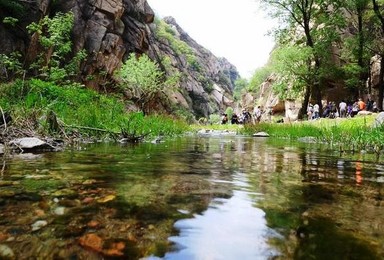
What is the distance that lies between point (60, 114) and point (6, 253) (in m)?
8.02

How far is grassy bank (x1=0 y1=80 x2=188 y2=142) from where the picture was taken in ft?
23.0

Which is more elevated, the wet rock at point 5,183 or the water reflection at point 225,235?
the wet rock at point 5,183

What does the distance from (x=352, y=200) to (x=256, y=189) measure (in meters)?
0.70

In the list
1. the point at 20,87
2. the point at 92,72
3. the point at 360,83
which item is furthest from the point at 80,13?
the point at 20,87

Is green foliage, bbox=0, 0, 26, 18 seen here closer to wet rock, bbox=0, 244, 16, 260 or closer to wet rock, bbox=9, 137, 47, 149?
wet rock, bbox=9, 137, 47, 149

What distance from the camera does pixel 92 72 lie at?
1505 inches

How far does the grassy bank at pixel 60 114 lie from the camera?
276 inches

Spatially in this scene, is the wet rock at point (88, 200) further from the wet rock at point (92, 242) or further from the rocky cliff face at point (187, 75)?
the rocky cliff face at point (187, 75)

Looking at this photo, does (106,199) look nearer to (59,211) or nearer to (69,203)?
(69,203)

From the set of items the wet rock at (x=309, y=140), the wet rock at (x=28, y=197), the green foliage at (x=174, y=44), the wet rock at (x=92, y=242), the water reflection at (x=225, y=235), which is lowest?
the wet rock at (x=309, y=140)

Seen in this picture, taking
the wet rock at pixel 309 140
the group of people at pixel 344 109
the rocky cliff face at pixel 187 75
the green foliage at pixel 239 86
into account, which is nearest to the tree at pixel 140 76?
the rocky cliff face at pixel 187 75

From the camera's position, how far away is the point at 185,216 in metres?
1.94

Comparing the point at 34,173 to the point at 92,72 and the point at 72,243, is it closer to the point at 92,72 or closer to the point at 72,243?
the point at 72,243

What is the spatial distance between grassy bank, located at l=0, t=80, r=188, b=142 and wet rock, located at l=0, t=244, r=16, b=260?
16.2ft
